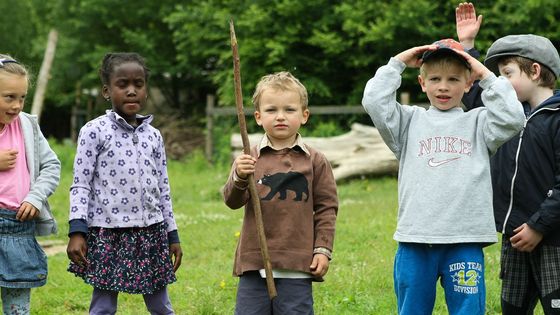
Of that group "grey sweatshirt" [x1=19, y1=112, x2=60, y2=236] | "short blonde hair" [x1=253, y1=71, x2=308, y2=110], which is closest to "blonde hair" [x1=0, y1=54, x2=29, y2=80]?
"grey sweatshirt" [x1=19, y1=112, x2=60, y2=236]

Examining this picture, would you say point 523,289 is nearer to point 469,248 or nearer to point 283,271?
point 469,248

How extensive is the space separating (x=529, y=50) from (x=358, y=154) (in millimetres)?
10529

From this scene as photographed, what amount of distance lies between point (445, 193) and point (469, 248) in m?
0.29

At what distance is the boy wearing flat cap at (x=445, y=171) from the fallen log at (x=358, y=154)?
10.2 m

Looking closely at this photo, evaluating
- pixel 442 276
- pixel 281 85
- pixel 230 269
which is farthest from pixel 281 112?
pixel 230 269

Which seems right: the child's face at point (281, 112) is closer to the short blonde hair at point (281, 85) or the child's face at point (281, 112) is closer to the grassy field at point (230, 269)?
the short blonde hair at point (281, 85)

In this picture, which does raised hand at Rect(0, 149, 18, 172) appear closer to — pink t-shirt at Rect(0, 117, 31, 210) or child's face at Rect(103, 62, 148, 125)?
pink t-shirt at Rect(0, 117, 31, 210)

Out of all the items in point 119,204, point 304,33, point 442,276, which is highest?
point 304,33

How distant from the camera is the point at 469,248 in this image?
13.8 feet

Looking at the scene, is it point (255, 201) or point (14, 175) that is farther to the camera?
point (14, 175)

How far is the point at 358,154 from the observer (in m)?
15.2

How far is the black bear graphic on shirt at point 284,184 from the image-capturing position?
419 centimetres

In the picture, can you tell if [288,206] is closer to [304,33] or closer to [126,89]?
[126,89]

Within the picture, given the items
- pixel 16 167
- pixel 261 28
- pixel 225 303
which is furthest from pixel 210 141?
pixel 16 167
